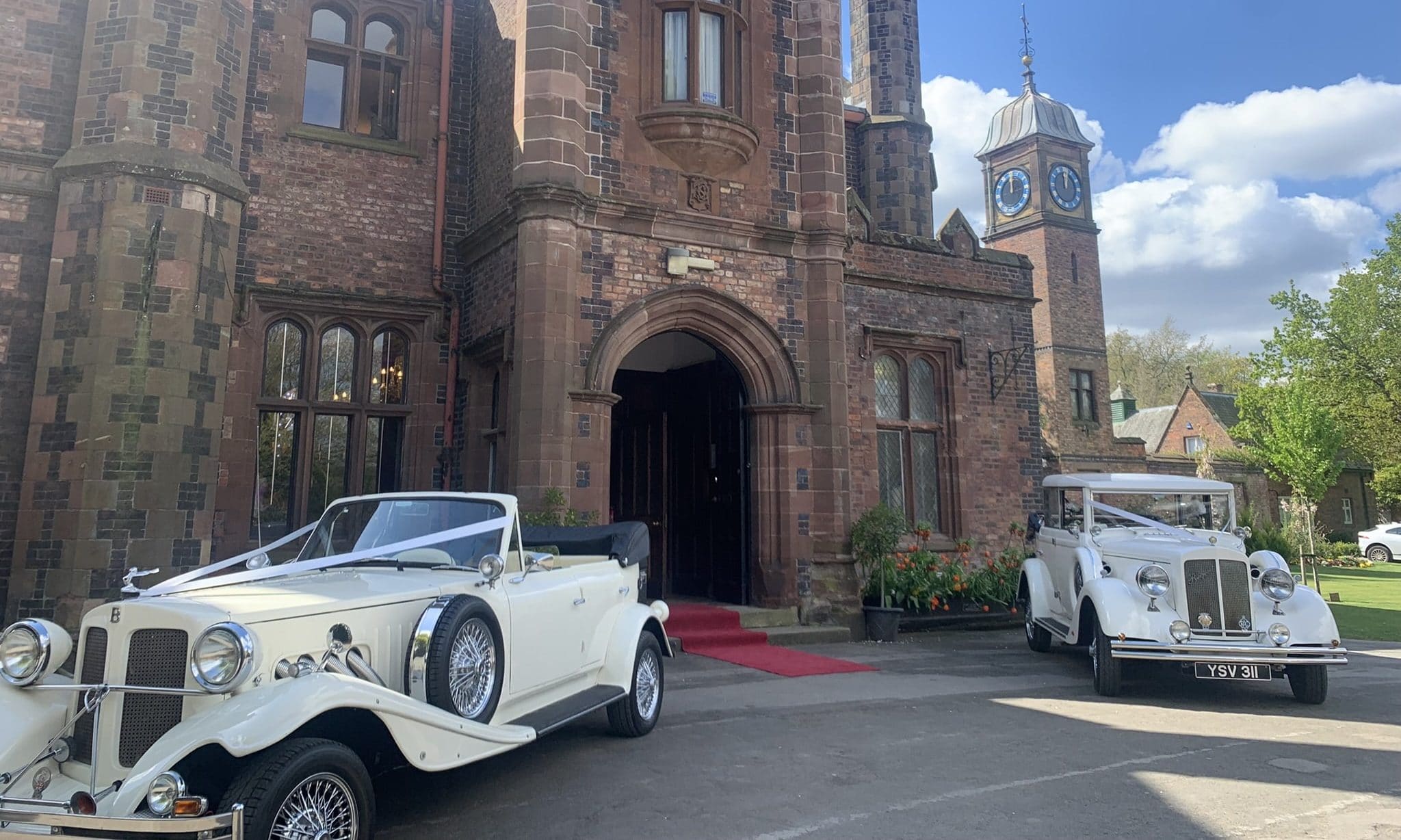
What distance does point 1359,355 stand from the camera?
34406mm

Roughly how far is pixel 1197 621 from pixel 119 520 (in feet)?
33.3

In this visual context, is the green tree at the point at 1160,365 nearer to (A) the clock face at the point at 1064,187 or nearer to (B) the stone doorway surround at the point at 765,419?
(A) the clock face at the point at 1064,187

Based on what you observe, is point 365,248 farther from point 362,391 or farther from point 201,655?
point 201,655

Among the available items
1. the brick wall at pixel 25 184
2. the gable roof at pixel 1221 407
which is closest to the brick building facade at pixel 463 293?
the brick wall at pixel 25 184

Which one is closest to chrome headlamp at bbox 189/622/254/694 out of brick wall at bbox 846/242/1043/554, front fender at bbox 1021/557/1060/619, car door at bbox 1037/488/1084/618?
car door at bbox 1037/488/1084/618

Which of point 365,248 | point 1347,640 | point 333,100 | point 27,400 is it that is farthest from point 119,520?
point 1347,640

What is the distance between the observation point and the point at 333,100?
11633 millimetres

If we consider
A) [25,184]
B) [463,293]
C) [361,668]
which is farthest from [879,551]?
[25,184]

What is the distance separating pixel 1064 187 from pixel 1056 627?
33223 mm

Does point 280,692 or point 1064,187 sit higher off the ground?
point 1064,187

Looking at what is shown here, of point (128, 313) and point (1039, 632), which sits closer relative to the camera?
point (128, 313)

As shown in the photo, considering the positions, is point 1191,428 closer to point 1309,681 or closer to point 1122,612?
point 1309,681

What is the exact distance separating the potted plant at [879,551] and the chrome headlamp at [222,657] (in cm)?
839

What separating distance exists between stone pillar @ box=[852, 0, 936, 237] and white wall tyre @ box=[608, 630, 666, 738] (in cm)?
1067
